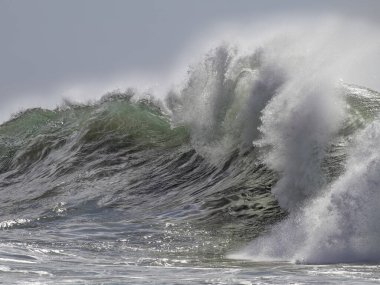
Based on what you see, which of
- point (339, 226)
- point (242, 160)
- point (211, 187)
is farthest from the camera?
point (242, 160)

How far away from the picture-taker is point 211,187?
13523 millimetres

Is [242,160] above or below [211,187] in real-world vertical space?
above

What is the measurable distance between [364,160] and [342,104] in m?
3.73

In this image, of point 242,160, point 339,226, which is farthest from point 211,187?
point 339,226

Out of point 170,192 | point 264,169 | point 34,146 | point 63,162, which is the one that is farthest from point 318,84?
point 34,146

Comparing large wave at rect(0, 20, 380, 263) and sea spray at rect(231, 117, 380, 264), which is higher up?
large wave at rect(0, 20, 380, 263)

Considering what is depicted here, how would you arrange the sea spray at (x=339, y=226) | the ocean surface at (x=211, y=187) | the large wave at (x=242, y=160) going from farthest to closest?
the large wave at (x=242, y=160)
the sea spray at (x=339, y=226)
the ocean surface at (x=211, y=187)

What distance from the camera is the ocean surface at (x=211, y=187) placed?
26.6ft

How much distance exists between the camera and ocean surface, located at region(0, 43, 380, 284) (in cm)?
811

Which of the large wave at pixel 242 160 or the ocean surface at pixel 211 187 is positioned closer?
the ocean surface at pixel 211 187

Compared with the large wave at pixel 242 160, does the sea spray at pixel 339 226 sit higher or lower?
lower

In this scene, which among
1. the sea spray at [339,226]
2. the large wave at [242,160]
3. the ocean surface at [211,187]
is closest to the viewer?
the ocean surface at [211,187]

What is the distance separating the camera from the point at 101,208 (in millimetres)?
13180

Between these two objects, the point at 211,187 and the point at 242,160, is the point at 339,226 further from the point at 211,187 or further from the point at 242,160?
the point at 242,160
